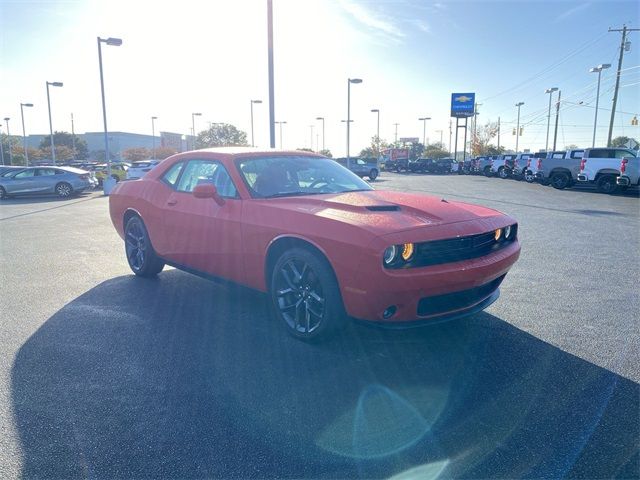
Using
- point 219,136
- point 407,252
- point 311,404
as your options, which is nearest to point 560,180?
point 407,252

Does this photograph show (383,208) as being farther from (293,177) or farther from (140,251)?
(140,251)

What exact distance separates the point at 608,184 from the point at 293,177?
18.8m

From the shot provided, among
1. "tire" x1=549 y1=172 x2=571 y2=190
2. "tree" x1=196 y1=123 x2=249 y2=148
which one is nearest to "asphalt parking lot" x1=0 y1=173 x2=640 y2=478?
"tire" x1=549 y1=172 x2=571 y2=190

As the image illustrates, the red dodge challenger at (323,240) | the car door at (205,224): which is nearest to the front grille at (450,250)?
the red dodge challenger at (323,240)

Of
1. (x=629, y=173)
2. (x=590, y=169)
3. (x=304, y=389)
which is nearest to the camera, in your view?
(x=304, y=389)

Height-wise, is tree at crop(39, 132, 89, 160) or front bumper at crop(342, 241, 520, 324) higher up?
tree at crop(39, 132, 89, 160)

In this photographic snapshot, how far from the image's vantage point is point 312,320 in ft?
11.8

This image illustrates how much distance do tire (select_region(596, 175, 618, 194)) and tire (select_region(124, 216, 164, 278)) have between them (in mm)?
19224

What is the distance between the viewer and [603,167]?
19.0 m

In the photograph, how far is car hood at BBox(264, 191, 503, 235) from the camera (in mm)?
3301

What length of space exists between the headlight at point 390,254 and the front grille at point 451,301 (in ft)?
1.15

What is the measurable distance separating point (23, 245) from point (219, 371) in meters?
6.64

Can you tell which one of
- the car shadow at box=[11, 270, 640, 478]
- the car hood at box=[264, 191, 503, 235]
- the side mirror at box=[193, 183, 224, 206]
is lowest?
the car shadow at box=[11, 270, 640, 478]

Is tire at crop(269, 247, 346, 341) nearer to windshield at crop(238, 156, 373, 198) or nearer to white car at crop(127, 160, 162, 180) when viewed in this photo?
windshield at crop(238, 156, 373, 198)
